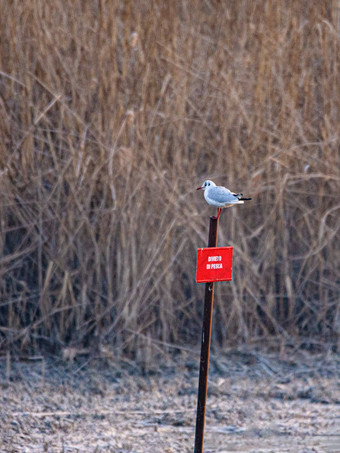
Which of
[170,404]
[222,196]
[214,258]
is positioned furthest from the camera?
[170,404]

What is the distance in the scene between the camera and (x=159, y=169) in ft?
17.0

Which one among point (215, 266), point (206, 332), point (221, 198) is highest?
point (221, 198)

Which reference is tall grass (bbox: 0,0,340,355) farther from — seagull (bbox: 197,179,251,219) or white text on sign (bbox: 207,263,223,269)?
white text on sign (bbox: 207,263,223,269)

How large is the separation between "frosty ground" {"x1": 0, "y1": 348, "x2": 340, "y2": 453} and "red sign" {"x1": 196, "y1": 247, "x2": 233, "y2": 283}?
A: 1.07 metres

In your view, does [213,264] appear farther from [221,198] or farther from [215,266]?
[221,198]

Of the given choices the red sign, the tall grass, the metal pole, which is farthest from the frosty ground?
the red sign

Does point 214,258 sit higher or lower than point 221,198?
lower

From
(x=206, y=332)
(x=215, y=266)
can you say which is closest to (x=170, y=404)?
(x=206, y=332)

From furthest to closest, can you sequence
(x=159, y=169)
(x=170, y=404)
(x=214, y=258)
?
1. (x=159, y=169)
2. (x=170, y=404)
3. (x=214, y=258)

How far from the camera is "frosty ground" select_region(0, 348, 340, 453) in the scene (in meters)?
3.87

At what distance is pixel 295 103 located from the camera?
556cm

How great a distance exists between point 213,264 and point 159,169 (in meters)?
2.16

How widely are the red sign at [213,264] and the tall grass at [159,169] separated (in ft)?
6.01

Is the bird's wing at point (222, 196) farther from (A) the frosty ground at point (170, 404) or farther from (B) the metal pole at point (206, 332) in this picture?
(A) the frosty ground at point (170, 404)
